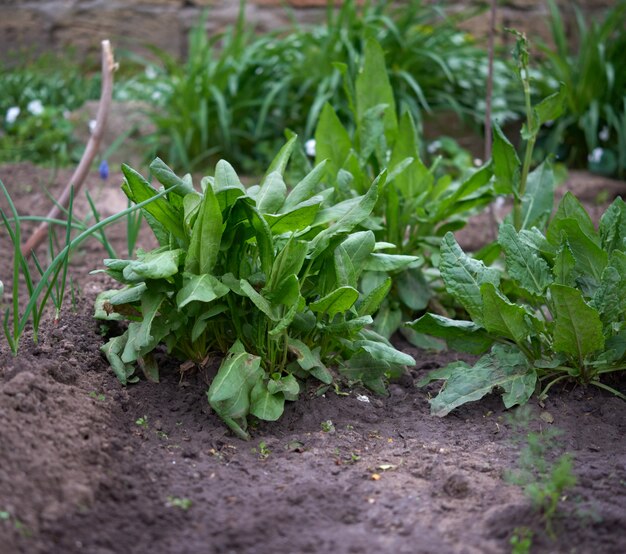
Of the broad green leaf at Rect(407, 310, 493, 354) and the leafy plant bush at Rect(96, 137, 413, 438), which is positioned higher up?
the leafy plant bush at Rect(96, 137, 413, 438)

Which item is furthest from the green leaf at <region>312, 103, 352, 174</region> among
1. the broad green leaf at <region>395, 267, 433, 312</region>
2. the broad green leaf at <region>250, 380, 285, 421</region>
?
the broad green leaf at <region>250, 380, 285, 421</region>

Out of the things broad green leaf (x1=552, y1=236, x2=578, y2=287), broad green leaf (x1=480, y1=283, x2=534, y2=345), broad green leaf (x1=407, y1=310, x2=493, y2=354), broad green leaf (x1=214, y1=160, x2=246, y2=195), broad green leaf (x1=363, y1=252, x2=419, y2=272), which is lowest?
broad green leaf (x1=407, y1=310, x2=493, y2=354)

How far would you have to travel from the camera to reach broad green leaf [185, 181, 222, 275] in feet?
6.76

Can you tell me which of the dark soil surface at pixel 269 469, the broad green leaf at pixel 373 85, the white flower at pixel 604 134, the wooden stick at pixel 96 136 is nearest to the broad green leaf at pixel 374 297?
the dark soil surface at pixel 269 469

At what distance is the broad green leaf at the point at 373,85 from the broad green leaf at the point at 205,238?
44.5 inches

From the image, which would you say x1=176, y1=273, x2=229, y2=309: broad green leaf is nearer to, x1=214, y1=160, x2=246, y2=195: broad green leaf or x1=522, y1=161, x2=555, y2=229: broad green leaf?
x1=214, y1=160, x2=246, y2=195: broad green leaf

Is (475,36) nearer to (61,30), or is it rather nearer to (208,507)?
(61,30)

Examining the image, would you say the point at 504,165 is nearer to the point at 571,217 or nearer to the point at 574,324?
the point at 571,217

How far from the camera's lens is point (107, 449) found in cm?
185

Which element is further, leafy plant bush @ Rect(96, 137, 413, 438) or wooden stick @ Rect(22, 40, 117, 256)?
wooden stick @ Rect(22, 40, 117, 256)

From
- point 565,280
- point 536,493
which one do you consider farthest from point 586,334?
point 536,493

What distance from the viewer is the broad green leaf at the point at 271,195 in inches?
91.3

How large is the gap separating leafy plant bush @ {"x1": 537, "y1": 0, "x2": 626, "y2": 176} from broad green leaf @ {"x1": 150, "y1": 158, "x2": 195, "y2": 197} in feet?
11.8

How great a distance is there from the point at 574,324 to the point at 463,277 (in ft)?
1.17
